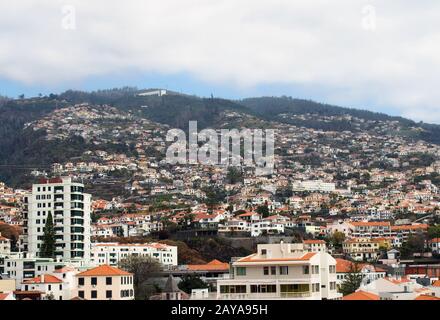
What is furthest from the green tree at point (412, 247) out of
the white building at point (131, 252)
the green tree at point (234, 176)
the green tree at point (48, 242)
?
the green tree at point (234, 176)

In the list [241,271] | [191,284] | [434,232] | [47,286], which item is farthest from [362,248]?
[241,271]

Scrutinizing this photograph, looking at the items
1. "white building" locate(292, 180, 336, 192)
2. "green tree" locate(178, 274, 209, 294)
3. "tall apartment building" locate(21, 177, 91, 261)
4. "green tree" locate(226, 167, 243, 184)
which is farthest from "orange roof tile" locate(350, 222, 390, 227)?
"green tree" locate(226, 167, 243, 184)

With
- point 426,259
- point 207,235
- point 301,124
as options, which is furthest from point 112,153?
point 426,259

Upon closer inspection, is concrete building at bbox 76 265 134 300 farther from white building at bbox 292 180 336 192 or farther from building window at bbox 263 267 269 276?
white building at bbox 292 180 336 192

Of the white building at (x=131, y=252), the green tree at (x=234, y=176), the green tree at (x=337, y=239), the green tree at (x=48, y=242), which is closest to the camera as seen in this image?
the green tree at (x=48, y=242)

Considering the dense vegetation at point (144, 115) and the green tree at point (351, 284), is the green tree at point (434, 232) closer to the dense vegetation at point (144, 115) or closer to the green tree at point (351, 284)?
the green tree at point (351, 284)

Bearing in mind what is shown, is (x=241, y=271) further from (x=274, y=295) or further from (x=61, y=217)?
(x=61, y=217)
